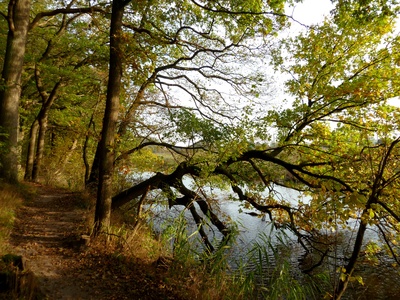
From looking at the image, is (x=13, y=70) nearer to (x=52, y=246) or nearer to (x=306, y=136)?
(x=52, y=246)

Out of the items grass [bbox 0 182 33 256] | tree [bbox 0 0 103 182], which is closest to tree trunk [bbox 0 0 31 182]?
tree [bbox 0 0 103 182]

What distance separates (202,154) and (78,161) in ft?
41.6

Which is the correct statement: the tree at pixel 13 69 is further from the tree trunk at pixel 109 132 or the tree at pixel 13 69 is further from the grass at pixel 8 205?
the tree trunk at pixel 109 132

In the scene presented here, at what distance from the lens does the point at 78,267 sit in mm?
4785

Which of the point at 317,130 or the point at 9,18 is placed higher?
the point at 9,18

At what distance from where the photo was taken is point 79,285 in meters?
4.25

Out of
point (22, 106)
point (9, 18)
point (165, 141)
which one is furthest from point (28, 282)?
point (22, 106)

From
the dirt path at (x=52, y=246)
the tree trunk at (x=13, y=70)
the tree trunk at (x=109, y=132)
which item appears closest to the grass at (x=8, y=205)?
the dirt path at (x=52, y=246)

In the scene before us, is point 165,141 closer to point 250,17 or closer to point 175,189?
point 175,189

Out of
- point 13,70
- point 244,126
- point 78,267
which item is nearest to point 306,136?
point 244,126

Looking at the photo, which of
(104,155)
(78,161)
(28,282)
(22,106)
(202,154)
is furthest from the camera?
(78,161)

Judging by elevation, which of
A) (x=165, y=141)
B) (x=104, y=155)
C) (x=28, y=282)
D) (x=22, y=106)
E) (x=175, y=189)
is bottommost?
(x=28, y=282)

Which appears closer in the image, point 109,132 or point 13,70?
point 109,132

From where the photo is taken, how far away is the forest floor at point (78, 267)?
414 centimetres
